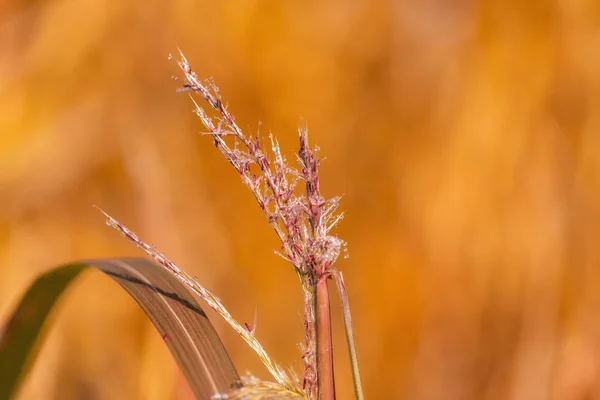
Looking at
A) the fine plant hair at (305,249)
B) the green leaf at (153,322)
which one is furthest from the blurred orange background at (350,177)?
the fine plant hair at (305,249)

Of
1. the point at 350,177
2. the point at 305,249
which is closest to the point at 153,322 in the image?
the point at 305,249

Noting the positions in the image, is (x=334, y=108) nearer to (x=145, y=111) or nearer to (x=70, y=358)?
(x=145, y=111)

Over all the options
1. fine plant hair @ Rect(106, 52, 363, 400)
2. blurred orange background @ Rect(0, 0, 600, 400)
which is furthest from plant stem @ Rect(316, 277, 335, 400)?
blurred orange background @ Rect(0, 0, 600, 400)

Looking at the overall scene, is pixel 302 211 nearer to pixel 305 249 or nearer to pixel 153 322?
pixel 305 249

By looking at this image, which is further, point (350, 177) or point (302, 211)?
point (350, 177)

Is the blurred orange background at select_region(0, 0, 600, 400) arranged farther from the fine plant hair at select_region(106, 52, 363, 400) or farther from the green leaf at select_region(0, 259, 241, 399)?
the fine plant hair at select_region(106, 52, 363, 400)

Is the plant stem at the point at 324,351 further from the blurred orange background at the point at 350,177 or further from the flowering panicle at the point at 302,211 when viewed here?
the blurred orange background at the point at 350,177

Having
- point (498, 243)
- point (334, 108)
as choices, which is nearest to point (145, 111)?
point (334, 108)
